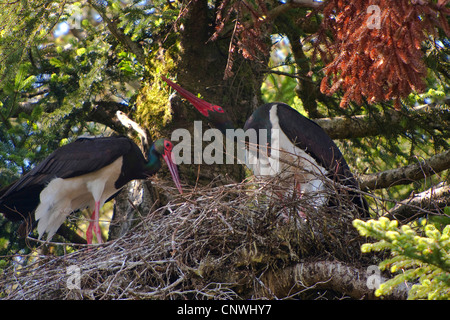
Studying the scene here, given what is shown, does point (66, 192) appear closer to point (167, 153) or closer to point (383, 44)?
point (167, 153)

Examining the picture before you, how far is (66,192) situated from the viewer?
247 inches

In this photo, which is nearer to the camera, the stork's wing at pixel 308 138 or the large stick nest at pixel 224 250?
the large stick nest at pixel 224 250

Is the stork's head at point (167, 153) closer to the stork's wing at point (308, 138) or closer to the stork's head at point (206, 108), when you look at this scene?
the stork's head at point (206, 108)

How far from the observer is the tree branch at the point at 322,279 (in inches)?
162

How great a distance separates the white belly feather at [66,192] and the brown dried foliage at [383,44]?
2715 millimetres

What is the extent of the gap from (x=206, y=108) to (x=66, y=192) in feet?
5.30

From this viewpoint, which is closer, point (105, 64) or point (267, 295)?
point (267, 295)

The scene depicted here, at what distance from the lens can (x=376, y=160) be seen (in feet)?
25.6

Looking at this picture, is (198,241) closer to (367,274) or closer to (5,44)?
(367,274)

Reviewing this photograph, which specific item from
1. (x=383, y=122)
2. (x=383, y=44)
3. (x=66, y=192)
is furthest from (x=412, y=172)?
(x=66, y=192)

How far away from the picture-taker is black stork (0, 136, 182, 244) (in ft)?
19.5

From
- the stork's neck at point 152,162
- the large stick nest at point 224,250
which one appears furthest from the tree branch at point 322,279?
the stork's neck at point 152,162

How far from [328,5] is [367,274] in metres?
1.95
